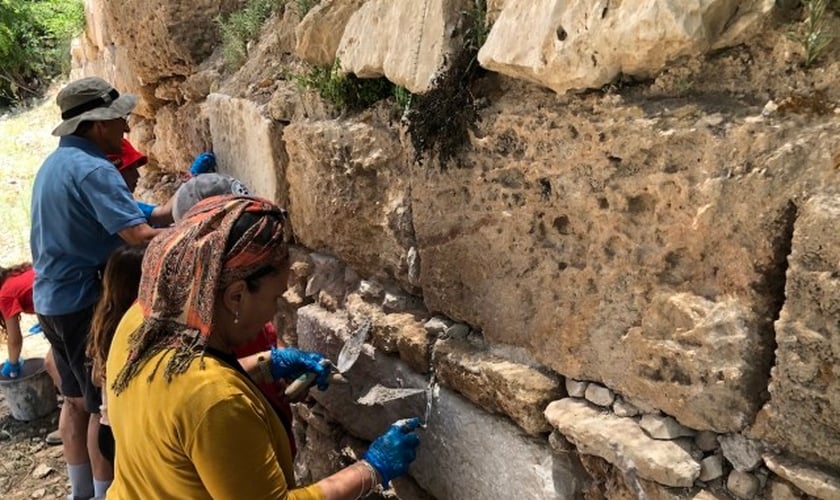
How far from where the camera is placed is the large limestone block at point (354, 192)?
82.5 inches

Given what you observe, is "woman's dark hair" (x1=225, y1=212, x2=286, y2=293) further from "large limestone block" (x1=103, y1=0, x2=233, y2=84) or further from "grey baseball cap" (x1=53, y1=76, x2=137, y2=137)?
"large limestone block" (x1=103, y1=0, x2=233, y2=84)

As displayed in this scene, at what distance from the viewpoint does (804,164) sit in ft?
3.82

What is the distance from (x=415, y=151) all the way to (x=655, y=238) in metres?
0.75

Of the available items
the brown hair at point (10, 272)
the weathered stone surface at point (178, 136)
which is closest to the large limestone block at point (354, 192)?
the weathered stone surface at point (178, 136)

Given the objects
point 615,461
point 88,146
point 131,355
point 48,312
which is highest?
point 88,146

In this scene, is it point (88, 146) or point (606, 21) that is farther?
point (88, 146)

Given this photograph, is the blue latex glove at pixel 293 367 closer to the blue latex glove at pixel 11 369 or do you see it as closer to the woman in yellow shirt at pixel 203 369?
the woman in yellow shirt at pixel 203 369

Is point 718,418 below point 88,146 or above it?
below

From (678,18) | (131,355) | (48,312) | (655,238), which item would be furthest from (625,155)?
(48,312)

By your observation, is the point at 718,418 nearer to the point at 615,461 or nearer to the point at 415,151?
the point at 615,461

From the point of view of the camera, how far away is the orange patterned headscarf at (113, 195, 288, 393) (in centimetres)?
154

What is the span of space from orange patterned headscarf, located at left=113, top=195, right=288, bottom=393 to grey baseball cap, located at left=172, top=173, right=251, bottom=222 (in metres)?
0.93

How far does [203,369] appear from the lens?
5.05 feet

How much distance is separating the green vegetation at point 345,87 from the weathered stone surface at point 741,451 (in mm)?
1283
